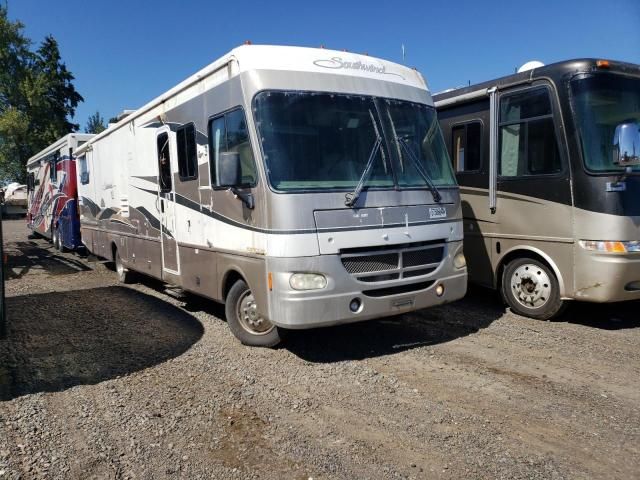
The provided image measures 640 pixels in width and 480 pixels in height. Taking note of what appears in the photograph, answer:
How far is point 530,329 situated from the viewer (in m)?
6.23

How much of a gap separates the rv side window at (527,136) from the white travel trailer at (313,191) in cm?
128

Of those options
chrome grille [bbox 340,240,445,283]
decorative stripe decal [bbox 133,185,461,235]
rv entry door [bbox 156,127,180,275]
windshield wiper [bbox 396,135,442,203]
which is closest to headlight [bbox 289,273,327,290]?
chrome grille [bbox 340,240,445,283]

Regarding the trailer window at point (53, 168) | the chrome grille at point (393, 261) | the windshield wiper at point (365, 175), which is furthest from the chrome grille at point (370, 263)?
the trailer window at point (53, 168)

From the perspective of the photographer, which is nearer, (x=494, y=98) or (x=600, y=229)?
(x=600, y=229)

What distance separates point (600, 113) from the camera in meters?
6.02

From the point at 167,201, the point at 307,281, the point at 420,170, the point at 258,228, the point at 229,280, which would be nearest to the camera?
the point at 307,281

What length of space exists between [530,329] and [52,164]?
14165 mm

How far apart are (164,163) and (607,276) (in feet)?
18.6

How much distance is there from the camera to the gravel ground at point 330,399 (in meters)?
3.39

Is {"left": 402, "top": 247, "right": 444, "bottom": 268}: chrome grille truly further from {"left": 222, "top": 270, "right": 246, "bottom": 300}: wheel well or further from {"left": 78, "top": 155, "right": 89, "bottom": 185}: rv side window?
{"left": 78, "top": 155, "right": 89, "bottom": 185}: rv side window

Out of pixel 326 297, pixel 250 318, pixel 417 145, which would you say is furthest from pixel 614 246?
pixel 250 318

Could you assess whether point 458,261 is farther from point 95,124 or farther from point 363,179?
point 95,124

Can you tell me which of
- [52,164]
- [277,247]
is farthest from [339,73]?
[52,164]

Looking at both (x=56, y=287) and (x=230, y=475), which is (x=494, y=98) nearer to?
(x=230, y=475)
